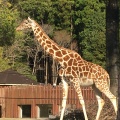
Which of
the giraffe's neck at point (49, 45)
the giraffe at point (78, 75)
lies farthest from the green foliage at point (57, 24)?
the giraffe at point (78, 75)

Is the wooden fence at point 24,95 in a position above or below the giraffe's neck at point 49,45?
below

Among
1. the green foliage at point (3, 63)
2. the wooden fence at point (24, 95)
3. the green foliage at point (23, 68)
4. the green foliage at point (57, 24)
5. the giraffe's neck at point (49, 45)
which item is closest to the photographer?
the giraffe's neck at point (49, 45)

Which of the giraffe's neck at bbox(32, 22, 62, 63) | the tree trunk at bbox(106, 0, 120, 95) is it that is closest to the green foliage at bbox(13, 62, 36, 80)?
the tree trunk at bbox(106, 0, 120, 95)

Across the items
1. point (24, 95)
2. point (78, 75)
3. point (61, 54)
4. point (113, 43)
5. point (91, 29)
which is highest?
point (91, 29)

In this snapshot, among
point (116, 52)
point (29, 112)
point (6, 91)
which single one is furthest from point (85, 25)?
point (116, 52)

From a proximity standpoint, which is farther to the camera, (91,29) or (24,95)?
(91,29)

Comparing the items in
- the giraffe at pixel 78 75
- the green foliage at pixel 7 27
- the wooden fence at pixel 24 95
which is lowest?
the wooden fence at pixel 24 95

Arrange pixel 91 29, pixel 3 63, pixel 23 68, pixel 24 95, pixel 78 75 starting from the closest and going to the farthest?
pixel 78 75, pixel 24 95, pixel 3 63, pixel 23 68, pixel 91 29

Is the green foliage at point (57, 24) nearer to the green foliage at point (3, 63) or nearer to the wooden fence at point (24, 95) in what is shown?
the green foliage at point (3, 63)

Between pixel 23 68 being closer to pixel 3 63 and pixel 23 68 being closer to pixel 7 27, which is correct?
pixel 7 27

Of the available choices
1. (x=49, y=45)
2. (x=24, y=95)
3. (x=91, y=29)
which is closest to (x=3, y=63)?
(x=91, y=29)

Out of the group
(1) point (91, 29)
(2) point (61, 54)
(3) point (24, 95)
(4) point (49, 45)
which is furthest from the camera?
(1) point (91, 29)

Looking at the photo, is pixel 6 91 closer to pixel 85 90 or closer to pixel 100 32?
pixel 85 90

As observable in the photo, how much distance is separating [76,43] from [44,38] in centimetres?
3781
